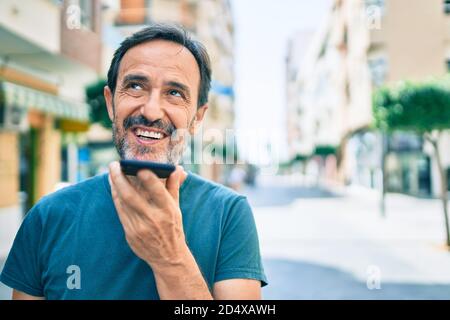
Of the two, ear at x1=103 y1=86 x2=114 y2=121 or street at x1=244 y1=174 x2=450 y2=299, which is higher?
ear at x1=103 y1=86 x2=114 y2=121

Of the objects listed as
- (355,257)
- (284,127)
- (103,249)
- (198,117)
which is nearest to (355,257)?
A: (355,257)

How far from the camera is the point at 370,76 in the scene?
45.9 ft

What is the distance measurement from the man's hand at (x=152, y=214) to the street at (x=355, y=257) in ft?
3.65

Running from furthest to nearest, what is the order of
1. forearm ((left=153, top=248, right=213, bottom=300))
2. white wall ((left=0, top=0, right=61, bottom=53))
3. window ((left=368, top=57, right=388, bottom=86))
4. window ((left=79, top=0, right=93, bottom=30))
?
window ((left=368, top=57, right=388, bottom=86)) < white wall ((left=0, top=0, right=61, bottom=53)) < window ((left=79, top=0, right=93, bottom=30)) < forearm ((left=153, top=248, right=213, bottom=300))

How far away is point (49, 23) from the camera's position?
620cm

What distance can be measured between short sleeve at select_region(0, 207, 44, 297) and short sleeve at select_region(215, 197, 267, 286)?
0.47 meters

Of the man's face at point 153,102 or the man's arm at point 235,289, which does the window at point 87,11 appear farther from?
the man's arm at point 235,289

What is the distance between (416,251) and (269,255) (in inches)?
79.3

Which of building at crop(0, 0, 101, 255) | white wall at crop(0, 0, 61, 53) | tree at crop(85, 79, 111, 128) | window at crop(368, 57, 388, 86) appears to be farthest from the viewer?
window at crop(368, 57, 388, 86)

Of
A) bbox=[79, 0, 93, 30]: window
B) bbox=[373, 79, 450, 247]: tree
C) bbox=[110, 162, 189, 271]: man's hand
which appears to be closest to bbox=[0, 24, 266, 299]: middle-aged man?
bbox=[110, 162, 189, 271]: man's hand

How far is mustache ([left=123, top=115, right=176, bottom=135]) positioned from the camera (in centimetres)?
98
